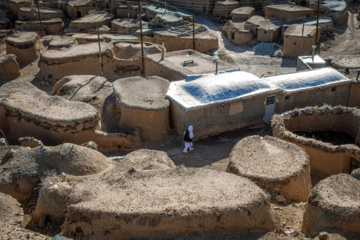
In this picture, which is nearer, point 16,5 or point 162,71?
point 162,71

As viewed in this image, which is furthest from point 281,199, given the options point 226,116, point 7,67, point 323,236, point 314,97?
point 7,67

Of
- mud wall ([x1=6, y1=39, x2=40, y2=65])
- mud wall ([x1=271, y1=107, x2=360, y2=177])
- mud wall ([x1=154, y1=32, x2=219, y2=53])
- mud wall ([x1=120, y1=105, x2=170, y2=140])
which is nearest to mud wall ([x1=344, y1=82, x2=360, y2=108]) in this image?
mud wall ([x1=271, y1=107, x2=360, y2=177])

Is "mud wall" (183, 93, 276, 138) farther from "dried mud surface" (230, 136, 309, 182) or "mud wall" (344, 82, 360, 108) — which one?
"mud wall" (344, 82, 360, 108)

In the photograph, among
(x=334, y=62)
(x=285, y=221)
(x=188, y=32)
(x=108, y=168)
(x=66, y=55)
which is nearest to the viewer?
(x=285, y=221)

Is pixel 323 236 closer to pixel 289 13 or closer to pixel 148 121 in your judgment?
pixel 148 121

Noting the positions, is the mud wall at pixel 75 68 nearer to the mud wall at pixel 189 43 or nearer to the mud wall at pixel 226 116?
the mud wall at pixel 189 43

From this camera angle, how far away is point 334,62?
19906 mm

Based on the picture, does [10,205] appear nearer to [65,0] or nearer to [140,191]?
[140,191]

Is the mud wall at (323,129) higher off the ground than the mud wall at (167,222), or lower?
A: lower

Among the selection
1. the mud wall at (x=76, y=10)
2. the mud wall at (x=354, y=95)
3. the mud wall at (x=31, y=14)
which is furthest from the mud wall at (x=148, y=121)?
the mud wall at (x=76, y=10)

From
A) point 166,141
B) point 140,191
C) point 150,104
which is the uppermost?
point 140,191

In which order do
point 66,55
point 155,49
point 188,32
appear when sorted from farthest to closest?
1. point 188,32
2. point 155,49
3. point 66,55

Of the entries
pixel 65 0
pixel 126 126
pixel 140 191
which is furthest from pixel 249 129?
pixel 65 0

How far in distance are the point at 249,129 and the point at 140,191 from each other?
29.0 feet
